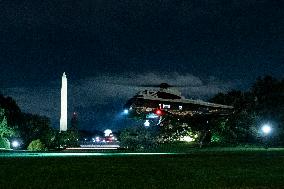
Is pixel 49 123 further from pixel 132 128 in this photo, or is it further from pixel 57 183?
pixel 57 183

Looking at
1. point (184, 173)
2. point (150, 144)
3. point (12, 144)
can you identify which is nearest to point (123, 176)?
point (184, 173)

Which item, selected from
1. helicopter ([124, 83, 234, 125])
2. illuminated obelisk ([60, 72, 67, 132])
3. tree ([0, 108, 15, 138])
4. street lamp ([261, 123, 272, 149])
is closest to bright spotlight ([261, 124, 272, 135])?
street lamp ([261, 123, 272, 149])

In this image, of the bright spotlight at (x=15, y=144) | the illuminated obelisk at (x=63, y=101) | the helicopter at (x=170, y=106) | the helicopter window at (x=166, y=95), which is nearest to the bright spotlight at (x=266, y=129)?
the helicopter at (x=170, y=106)

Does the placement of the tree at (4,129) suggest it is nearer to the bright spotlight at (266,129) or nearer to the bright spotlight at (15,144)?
the bright spotlight at (15,144)

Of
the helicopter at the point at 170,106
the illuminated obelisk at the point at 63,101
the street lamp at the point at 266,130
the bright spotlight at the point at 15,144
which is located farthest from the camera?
the bright spotlight at the point at 15,144

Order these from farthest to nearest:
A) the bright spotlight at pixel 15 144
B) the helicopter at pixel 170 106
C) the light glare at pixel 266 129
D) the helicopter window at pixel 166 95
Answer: the helicopter window at pixel 166 95 < the bright spotlight at pixel 15 144 < the helicopter at pixel 170 106 < the light glare at pixel 266 129

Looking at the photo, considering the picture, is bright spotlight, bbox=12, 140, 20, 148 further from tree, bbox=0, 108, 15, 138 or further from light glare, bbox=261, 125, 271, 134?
light glare, bbox=261, 125, 271, 134

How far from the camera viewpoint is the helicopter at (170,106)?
8356cm

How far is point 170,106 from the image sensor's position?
299ft

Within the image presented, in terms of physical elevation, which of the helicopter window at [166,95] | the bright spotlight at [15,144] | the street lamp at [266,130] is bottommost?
the bright spotlight at [15,144]

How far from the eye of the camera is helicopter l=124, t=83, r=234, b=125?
8356 cm

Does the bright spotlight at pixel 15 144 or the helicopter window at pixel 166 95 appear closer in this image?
the bright spotlight at pixel 15 144

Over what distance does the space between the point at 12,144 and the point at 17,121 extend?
678 inches

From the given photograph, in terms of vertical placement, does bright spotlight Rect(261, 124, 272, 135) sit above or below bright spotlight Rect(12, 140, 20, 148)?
above
